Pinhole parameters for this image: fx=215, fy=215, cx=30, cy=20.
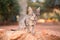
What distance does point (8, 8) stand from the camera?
2805 millimetres

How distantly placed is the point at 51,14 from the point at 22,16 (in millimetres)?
410

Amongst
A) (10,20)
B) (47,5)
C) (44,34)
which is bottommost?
(44,34)

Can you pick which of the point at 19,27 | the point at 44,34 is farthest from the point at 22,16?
the point at 44,34

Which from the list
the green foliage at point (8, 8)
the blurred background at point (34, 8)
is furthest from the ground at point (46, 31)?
the green foliage at point (8, 8)

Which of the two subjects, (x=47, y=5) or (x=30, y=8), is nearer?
(x=30, y=8)

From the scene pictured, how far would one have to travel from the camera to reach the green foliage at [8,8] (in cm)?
278

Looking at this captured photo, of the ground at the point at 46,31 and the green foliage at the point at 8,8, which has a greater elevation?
the green foliage at the point at 8,8

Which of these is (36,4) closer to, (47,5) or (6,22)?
(47,5)

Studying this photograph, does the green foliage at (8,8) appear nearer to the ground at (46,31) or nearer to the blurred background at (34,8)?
the blurred background at (34,8)

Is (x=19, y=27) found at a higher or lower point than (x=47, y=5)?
lower

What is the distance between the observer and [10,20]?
2.80 m

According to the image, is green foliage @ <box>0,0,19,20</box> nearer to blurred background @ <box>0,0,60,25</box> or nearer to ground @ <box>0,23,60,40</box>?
blurred background @ <box>0,0,60,25</box>

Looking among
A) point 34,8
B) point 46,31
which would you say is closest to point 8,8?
point 34,8

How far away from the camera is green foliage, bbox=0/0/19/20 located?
2783 mm
